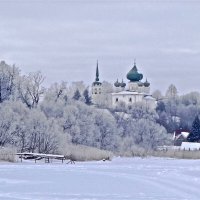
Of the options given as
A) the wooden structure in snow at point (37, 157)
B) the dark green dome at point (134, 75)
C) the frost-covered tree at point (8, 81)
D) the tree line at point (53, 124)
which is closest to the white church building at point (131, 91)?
the dark green dome at point (134, 75)

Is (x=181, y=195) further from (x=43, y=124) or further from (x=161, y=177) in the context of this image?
(x=43, y=124)

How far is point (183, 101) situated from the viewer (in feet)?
471

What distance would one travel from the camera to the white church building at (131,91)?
14049 centimetres

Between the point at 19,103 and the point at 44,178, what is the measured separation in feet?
94.4

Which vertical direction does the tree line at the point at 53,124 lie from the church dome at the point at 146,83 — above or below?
below

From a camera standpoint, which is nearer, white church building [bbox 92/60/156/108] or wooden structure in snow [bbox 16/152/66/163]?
Answer: wooden structure in snow [bbox 16/152/66/163]

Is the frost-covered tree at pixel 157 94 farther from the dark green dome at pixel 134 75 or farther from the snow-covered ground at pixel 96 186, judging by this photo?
the snow-covered ground at pixel 96 186

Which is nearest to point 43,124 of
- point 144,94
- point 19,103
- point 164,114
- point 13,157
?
point 19,103

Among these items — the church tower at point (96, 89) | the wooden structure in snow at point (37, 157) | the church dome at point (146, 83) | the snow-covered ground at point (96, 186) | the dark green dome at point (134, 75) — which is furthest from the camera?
the church dome at point (146, 83)

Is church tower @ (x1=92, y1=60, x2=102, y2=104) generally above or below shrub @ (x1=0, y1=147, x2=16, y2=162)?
above

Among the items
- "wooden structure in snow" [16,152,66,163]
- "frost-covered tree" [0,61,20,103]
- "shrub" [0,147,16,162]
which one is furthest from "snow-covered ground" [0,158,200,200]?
"frost-covered tree" [0,61,20,103]

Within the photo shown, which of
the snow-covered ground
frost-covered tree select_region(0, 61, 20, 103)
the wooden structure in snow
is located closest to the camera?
the snow-covered ground

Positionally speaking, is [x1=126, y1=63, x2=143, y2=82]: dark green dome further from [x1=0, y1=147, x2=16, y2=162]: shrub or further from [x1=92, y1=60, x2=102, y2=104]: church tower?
[x1=0, y1=147, x2=16, y2=162]: shrub

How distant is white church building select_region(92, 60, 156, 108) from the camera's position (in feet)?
461
